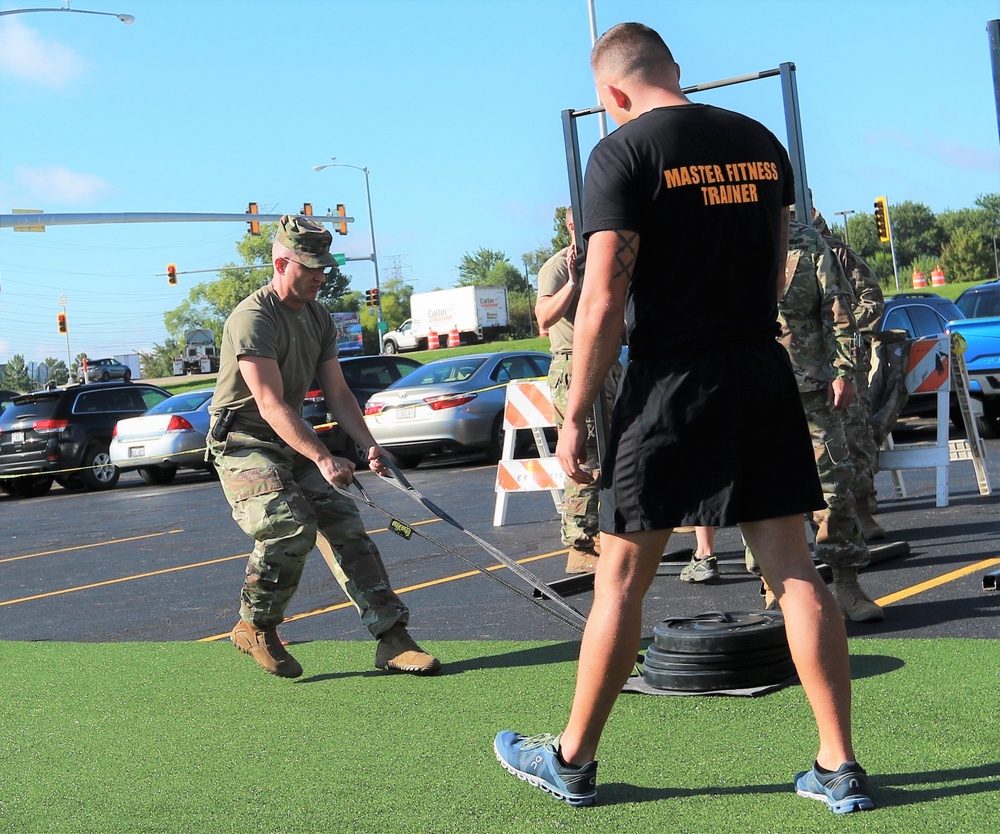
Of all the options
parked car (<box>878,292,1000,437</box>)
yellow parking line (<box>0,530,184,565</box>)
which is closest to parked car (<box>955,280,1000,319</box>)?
parked car (<box>878,292,1000,437</box>)

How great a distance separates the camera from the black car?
1852 cm

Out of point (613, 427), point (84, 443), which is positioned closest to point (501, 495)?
point (613, 427)

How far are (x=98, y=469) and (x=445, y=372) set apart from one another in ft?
20.7

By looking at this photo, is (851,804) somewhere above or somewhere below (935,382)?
below

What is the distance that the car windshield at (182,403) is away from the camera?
19.9 meters

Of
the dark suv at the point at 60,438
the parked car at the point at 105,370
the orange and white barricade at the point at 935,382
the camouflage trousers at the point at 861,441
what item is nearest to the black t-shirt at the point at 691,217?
the camouflage trousers at the point at 861,441

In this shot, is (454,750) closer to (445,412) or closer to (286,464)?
(286,464)

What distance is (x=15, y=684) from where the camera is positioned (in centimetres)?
605

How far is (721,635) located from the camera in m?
4.72

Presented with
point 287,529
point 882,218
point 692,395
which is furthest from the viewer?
point 882,218

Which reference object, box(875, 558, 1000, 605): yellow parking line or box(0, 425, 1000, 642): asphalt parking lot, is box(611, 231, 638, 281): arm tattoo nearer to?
box(0, 425, 1000, 642): asphalt parking lot

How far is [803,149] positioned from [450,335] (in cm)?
6785

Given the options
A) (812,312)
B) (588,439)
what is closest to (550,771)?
(812,312)

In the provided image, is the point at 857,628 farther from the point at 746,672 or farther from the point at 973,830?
the point at 973,830
